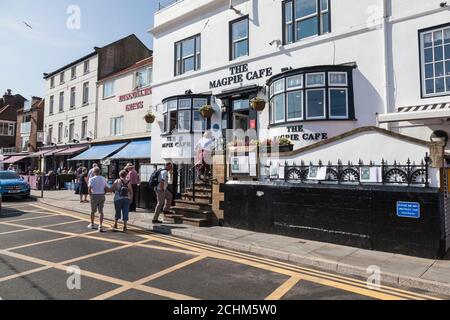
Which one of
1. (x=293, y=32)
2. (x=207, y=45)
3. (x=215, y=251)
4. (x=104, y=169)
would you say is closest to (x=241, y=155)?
(x=215, y=251)

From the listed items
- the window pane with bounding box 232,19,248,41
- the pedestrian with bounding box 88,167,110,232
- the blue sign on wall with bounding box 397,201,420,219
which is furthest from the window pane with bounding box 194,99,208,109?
the blue sign on wall with bounding box 397,201,420,219

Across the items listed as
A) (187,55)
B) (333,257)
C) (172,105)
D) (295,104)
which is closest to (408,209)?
(333,257)

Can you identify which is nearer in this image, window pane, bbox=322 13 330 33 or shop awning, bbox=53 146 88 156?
window pane, bbox=322 13 330 33

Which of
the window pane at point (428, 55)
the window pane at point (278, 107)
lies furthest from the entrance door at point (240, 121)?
the window pane at point (428, 55)

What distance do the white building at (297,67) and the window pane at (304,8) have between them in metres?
0.04

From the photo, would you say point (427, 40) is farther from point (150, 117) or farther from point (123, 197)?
point (150, 117)

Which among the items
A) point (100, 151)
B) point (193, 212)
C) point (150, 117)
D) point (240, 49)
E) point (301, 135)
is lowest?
point (193, 212)

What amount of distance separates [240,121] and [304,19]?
5135 millimetres

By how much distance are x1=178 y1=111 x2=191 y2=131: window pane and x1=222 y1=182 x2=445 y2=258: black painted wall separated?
25.1 ft

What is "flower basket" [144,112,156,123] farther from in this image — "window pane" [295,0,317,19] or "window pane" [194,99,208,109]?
"window pane" [295,0,317,19]

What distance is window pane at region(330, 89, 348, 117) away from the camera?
39.0ft

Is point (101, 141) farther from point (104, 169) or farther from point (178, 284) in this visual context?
point (178, 284)

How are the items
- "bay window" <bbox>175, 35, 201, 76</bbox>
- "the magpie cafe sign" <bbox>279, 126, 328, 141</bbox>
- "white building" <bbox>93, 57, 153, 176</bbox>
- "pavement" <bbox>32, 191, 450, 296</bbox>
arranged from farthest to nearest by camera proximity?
"white building" <bbox>93, 57, 153, 176</bbox>, "bay window" <bbox>175, 35, 201, 76</bbox>, "the magpie cafe sign" <bbox>279, 126, 328, 141</bbox>, "pavement" <bbox>32, 191, 450, 296</bbox>

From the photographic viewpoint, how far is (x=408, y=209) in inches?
282
